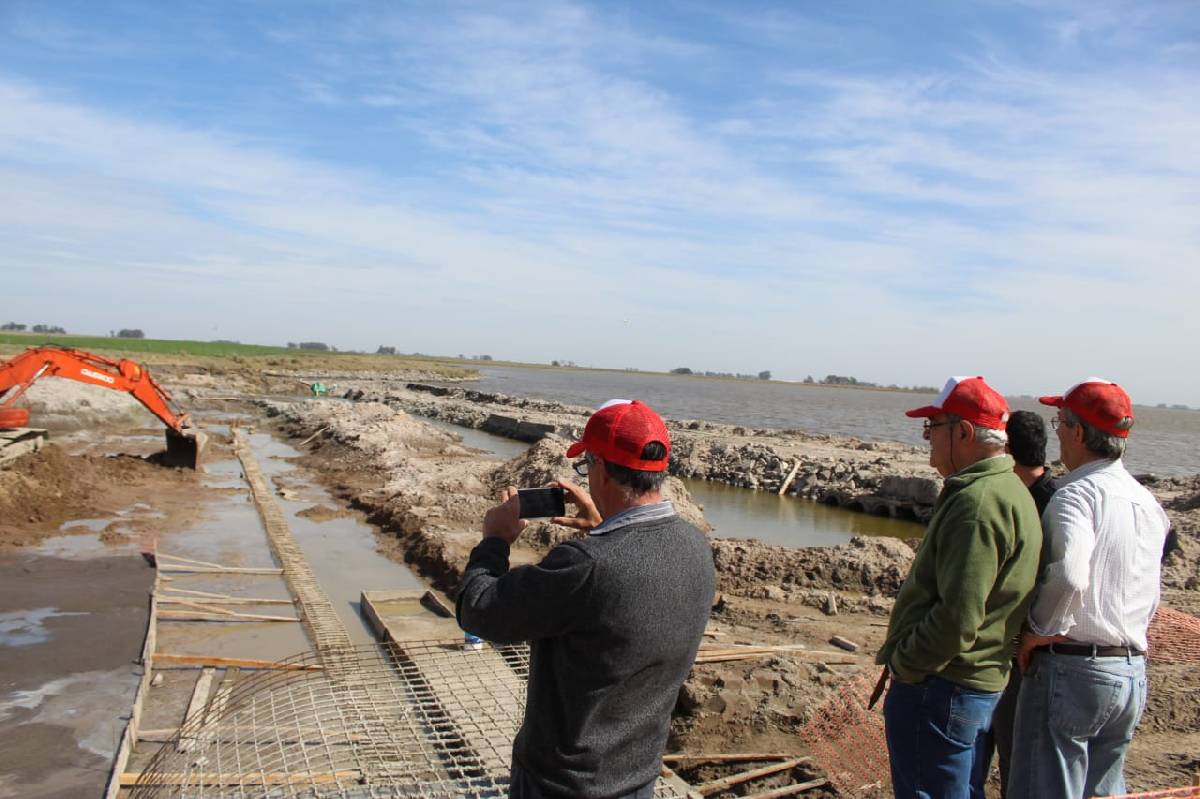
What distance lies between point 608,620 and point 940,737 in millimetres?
1427

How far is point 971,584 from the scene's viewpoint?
2658mm

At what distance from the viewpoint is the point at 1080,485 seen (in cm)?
297

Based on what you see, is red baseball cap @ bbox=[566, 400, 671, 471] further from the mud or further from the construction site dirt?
the mud

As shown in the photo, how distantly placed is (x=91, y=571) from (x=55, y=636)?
1.97m

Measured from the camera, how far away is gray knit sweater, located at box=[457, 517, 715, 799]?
2.03 m

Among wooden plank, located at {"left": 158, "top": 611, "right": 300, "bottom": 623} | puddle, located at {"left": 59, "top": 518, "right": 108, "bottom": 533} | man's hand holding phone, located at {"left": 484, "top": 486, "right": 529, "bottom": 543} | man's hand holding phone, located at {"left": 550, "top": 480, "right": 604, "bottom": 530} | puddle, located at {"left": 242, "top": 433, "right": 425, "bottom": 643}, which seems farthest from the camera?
puddle, located at {"left": 59, "top": 518, "right": 108, "bottom": 533}

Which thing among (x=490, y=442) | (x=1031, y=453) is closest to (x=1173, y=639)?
(x=1031, y=453)

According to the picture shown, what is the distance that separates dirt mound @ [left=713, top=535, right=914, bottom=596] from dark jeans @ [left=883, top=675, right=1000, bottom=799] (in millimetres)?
A: 7070

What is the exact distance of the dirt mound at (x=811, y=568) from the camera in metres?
10.2

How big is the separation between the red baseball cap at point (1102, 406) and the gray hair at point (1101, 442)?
1 cm

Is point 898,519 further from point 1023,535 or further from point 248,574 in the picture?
point 1023,535

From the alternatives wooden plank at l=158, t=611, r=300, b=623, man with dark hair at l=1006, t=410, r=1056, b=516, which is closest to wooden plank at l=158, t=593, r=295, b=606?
wooden plank at l=158, t=611, r=300, b=623

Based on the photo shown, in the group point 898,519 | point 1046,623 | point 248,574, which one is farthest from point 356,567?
point 898,519

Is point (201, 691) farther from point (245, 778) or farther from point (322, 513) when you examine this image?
point (322, 513)
